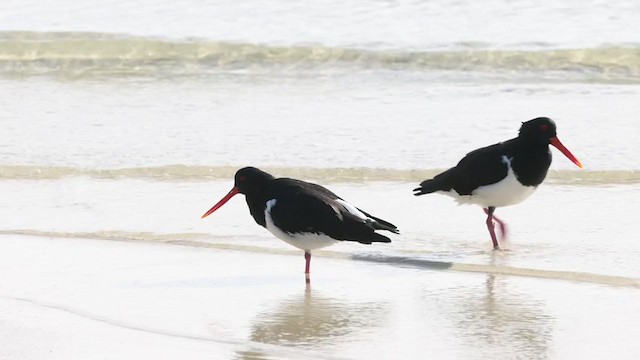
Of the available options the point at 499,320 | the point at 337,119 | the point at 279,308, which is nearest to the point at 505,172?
the point at 499,320

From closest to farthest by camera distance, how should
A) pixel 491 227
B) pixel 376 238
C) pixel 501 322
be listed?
1. pixel 501 322
2. pixel 376 238
3. pixel 491 227

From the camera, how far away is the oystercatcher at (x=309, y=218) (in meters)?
6.33

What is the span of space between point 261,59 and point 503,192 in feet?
24.0

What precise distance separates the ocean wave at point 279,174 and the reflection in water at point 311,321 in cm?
290

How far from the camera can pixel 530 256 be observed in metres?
6.84

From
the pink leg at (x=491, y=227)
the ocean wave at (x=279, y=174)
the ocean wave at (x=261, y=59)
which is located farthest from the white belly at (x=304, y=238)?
the ocean wave at (x=261, y=59)

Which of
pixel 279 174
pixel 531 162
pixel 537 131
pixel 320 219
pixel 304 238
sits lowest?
pixel 279 174

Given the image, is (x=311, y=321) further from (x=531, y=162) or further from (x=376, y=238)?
(x=531, y=162)

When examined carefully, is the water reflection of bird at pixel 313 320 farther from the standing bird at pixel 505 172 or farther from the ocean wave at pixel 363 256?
the standing bird at pixel 505 172

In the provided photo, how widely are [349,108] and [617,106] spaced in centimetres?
241

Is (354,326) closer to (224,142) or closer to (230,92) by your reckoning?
(224,142)

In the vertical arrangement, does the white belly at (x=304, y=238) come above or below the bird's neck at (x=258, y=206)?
below

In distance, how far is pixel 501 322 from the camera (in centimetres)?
554

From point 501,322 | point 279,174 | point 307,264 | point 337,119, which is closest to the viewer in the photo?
point 501,322
